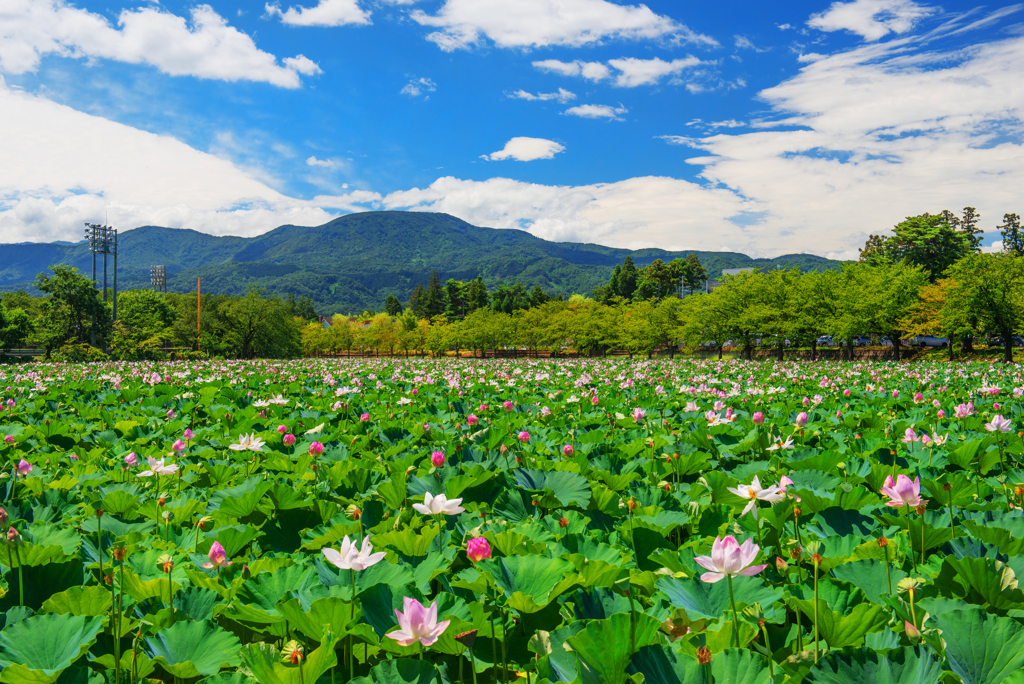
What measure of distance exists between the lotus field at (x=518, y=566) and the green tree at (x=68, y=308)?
41.7m

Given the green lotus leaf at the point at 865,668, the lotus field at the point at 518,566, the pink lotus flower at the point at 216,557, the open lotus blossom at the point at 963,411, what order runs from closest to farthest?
the green lotus leaf at the point at 865,668, the lotus field at the point at 518,566, the pink lotus flower at the point at 216,557, the open lotus blossom at the point at 963,411

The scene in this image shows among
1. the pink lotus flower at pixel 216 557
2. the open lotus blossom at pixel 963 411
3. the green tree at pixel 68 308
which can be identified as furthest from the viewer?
the green tree at pixel 68 308

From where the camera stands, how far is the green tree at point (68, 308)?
35.6 meters

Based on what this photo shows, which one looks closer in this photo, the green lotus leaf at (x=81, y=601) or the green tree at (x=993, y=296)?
the green lotus leaf at (x=81, y=601)

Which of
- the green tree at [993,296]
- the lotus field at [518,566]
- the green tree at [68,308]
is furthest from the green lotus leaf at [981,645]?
the green tree at [68,308]

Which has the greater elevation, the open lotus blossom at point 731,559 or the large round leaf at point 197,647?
the open lotus blossom at point 731,559

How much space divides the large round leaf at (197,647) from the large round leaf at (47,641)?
0.14 m

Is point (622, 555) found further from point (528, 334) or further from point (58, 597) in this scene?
point (528, 334)

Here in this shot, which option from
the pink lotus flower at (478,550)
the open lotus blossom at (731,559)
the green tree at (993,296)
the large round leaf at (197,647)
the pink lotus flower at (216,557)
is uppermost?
the green tree at (993,296)

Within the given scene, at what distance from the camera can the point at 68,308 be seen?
3641 cm

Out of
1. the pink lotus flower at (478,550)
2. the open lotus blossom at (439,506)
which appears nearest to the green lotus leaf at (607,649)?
the pink lotus flower at (478,550)

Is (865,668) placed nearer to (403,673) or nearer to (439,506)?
(403,673)

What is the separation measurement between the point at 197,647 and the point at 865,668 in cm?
153

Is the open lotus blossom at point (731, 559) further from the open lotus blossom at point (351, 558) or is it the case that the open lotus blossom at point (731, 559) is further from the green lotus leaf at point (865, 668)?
the open lotus blossom at point (351, 558)
